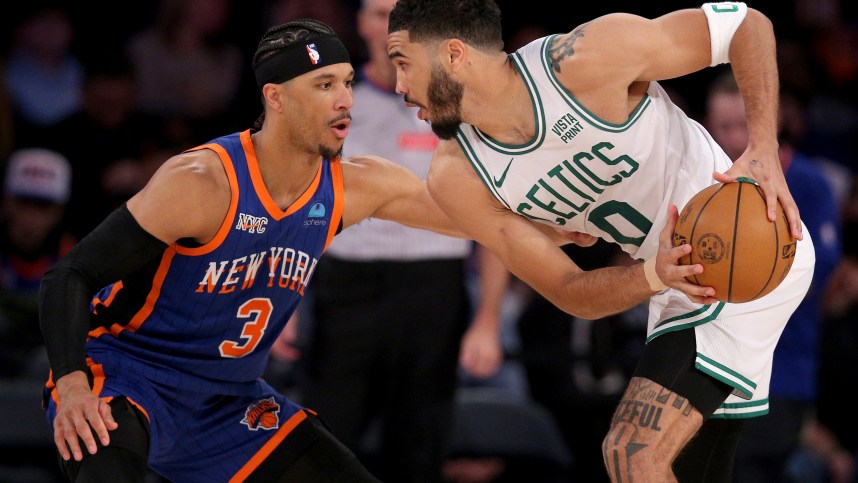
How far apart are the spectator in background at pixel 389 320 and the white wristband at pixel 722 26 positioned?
1.95 metres

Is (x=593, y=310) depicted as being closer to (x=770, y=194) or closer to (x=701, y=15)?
(x=770, y=194)

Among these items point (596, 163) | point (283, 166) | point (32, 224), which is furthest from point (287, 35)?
point (32, 224)

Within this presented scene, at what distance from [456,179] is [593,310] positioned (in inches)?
27.7

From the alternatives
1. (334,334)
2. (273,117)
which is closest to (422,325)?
(334,334)

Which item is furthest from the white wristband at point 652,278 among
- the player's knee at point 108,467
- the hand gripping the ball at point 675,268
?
the player's knee at point 108,467

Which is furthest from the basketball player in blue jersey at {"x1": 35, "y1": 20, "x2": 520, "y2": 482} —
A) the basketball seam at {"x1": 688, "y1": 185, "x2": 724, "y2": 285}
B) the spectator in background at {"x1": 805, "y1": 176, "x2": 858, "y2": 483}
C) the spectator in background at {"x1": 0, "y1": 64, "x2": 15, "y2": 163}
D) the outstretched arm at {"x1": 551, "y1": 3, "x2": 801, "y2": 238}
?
A: the spectator in background at {"x1": 805, "y1": 176, "x2": 858, "y2": 483}

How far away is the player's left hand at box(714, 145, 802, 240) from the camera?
367cm

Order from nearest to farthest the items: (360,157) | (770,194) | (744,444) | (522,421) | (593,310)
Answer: (770,194) < (593,310) < (360,157) < (744,444) < (522,421)

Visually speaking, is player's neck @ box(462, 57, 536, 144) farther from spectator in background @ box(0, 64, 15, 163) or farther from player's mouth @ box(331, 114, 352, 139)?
spectator in background @ box(0, 64, 15, 163)

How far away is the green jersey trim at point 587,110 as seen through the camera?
4.05m

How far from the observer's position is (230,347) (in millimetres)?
4324

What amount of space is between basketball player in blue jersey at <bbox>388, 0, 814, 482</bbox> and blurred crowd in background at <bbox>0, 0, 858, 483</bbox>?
78.4 inches

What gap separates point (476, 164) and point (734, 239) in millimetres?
1009

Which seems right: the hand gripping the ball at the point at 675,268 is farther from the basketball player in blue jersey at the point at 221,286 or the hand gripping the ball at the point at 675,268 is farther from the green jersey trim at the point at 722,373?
the basketball player in blue jersey at the point at 221,286
